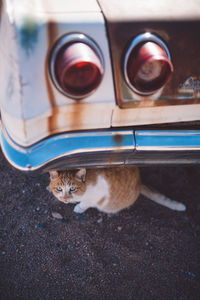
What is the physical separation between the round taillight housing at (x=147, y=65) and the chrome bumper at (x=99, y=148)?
0.97ft

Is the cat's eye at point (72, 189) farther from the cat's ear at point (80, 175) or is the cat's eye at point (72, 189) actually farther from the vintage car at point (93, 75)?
the vintage car at point (93, 75)

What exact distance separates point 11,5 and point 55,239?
5.93 feet

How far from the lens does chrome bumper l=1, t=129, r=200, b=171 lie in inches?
50.1

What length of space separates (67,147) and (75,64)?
0.46m

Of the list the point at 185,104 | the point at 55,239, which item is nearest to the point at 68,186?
the point at 55,239

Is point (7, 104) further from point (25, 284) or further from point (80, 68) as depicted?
point (25, 284)

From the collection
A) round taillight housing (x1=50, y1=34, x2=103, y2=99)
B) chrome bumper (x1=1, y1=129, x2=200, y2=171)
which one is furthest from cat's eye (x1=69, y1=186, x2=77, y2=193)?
round taillight housing (x1=50, y1=34, x2=103, y2=99)

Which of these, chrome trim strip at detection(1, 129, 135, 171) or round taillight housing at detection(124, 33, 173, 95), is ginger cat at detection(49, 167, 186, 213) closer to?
chrome trim strip at detection(1, 129, 135, 171)

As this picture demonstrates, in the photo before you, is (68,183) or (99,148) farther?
(68,183)

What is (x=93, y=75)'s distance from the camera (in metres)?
1.04

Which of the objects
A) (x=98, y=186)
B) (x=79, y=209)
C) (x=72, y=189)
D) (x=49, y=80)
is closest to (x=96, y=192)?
(x=98, y=186)

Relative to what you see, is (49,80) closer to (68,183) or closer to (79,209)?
(68,183)

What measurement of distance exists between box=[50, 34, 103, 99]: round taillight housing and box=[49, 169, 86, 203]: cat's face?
100 centimetres

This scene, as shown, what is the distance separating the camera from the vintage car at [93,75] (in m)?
0.99
